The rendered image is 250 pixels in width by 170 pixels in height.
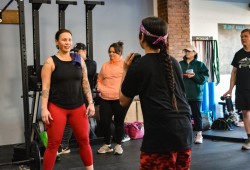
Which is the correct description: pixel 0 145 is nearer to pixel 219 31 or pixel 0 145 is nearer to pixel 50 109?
pixel 50 109

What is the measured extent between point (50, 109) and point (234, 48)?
522 cm

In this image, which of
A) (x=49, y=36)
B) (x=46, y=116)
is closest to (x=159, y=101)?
(x=46, y=116)

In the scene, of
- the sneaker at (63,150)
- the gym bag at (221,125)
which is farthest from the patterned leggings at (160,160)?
the gym bag at (221,125)

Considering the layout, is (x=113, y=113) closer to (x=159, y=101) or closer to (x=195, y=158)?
(x=195, y=158)

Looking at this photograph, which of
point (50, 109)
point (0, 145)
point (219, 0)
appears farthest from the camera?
point (219, 0)

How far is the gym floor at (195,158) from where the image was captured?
362 centimetres

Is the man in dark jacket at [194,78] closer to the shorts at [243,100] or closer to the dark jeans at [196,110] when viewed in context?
the dark jeans at [196,110]

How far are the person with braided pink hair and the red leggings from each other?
3.86 feet

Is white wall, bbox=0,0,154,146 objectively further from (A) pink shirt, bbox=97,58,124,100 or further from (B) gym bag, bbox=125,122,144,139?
(A) pink shirt, bbox=97,58,124,100

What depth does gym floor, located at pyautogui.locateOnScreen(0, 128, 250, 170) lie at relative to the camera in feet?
11.9

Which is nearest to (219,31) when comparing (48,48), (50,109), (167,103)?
(48,48)

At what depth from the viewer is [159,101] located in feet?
5.40

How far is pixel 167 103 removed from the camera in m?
1.65

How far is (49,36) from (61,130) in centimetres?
289
